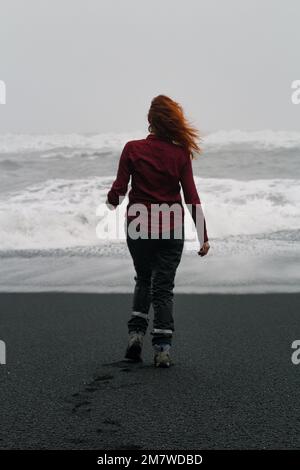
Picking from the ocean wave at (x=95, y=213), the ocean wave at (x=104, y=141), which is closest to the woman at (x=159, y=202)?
the ocean wave at (x=95, y=213)

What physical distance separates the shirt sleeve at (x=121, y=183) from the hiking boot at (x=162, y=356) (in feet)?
2.85

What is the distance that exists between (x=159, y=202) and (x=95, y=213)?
33.8ft

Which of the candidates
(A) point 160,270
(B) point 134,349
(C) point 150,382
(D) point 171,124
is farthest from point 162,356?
(D) point 171,124

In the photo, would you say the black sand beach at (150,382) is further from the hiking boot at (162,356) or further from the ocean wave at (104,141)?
the ocean wave at (104,141)

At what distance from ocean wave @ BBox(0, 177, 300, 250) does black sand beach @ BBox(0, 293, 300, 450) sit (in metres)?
4.97

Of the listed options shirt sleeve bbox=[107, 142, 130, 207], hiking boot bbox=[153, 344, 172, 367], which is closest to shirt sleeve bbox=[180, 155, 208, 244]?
shirt sleeve bbox=[107, 142, 130, 207]

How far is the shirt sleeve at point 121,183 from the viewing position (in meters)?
4.22

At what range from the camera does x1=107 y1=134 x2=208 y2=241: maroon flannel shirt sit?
4.29 m

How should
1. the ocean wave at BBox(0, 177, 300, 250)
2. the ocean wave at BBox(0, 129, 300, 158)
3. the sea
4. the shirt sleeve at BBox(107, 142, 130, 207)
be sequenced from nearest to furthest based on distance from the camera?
1. the shirt sleeve at BBox(107, 142, 130, 207)
2. the sea
3. the ocean wave at BBox(0, 177, 300, 250)
4. the ocean wave at BBox(0, 129, 300, 158)

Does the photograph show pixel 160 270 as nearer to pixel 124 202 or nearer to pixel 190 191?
pixel 190 191

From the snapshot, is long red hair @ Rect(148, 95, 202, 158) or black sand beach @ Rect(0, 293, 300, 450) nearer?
black sand beach @ Rect(0, 293, 300, 450)

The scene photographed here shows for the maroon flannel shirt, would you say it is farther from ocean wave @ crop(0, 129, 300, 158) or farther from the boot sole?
ocean wave @ crop(0, 129, 300, 158)

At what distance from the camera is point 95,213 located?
47.8 feet

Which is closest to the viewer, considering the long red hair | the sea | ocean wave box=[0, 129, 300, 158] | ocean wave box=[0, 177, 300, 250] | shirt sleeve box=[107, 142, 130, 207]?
shirt sleeve box=[107, 142, 130, 207]
